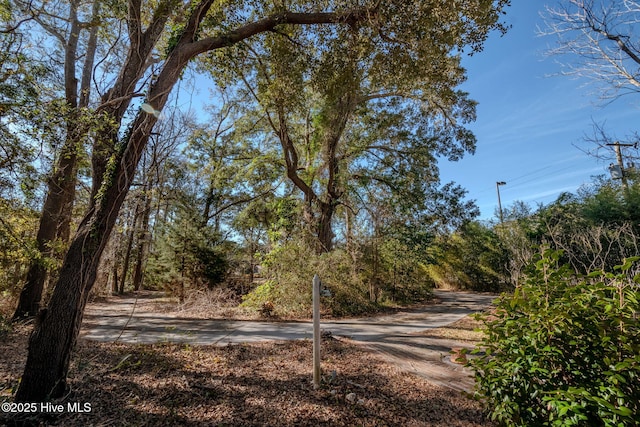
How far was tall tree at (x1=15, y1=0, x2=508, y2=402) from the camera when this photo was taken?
2.92 m

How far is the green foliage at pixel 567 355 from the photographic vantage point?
1551mm

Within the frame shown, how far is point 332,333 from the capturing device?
5980 mm

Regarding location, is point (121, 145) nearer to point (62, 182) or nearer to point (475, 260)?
point (62, 182)

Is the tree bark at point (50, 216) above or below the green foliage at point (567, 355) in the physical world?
above

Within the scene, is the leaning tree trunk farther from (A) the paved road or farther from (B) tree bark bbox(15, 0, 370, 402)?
(A) the paved road

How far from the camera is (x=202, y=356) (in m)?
4.20

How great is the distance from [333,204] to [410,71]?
6532 millimetres

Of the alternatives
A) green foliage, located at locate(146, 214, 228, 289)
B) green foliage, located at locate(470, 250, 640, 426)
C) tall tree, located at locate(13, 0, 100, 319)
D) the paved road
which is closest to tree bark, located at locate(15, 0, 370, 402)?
the paved road

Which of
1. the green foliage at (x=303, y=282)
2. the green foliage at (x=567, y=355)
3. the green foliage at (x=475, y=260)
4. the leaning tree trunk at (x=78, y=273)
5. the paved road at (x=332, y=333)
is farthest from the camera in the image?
the green foliage at (x=475, y=260)

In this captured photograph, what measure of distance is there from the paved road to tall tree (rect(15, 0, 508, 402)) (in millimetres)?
751

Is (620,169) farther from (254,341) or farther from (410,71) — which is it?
(254,341)

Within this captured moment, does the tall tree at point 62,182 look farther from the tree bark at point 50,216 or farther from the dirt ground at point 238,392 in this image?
the dirt ground at point 238,392

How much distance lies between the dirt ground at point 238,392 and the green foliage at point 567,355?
107cm

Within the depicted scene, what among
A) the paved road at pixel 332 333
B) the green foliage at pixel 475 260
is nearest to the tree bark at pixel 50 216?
the paved road at pixel 332 333
